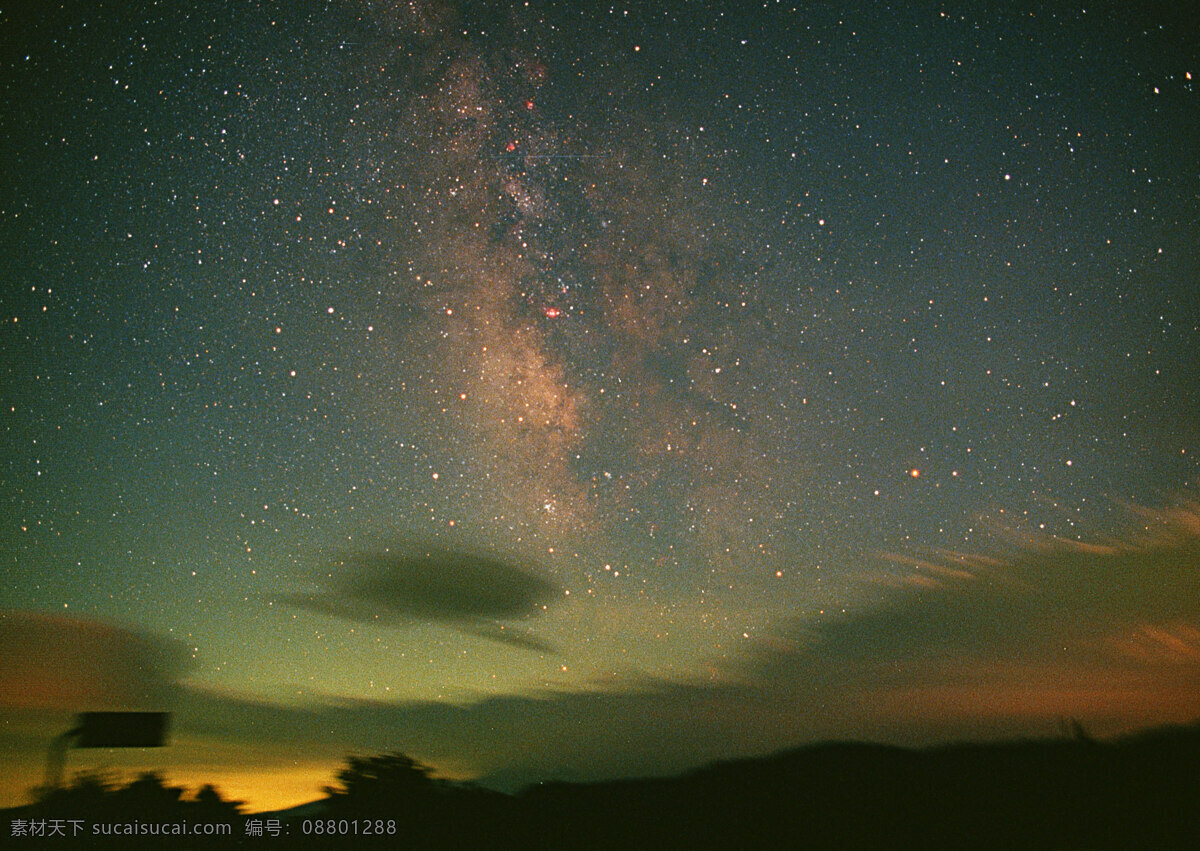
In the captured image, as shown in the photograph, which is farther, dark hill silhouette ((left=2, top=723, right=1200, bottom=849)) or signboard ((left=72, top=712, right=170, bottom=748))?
dark hill silhouette ((left=2, top=723, right=1200, bottom=849))

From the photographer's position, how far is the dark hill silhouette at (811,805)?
505 inches

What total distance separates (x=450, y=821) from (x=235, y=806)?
23.9 ft

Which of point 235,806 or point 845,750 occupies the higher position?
point 235,806

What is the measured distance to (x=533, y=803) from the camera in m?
18.5

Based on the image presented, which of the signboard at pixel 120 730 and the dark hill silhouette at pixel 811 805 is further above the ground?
the signboard at pixel 120 730

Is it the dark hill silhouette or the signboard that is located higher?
the signboard

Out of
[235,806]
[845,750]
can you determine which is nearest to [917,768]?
[845,750]

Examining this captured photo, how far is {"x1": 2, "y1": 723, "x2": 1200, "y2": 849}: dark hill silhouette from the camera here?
42.1 ft

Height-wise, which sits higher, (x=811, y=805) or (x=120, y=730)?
(x=120, y=730)

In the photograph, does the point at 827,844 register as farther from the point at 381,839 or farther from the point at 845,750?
the point at 381,839

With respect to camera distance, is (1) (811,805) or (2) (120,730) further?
(1) (811,805)

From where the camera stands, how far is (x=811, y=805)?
2761cm

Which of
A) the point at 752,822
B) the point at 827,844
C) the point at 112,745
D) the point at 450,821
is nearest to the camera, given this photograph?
the point at 112,745

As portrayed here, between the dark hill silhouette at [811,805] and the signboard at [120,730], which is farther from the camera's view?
the dark hill silhouette at [811,805]
